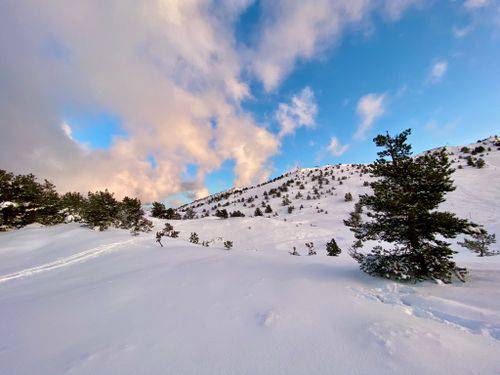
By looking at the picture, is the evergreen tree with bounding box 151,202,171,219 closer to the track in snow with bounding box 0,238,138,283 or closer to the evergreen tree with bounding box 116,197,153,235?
the evergreen tree with bounding box 116,197,153,235

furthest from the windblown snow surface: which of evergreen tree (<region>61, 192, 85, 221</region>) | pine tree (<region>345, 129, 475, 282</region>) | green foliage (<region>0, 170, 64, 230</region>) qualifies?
evergreen tree (<region>61, 192, 85, 221</region>)

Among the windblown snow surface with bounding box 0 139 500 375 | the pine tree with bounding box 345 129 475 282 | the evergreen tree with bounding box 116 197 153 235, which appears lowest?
the windblown snow surface with bounding box 0 139 500 375

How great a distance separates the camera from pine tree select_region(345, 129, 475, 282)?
7793 mm

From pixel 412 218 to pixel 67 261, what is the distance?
16616 millimetres

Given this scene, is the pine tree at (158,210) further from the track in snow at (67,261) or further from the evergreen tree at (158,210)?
the track in snow at (67,261)

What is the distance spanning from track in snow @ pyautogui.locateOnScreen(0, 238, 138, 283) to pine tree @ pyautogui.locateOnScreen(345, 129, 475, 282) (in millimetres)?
14416

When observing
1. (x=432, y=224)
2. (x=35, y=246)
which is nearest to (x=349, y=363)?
(x=432, y=224)

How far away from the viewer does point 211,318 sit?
5.16 metres

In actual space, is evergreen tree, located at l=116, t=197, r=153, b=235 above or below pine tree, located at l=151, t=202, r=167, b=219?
below

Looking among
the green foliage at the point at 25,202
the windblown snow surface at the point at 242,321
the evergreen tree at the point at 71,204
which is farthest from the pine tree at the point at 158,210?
the windblown snow surface at the point at 242,321

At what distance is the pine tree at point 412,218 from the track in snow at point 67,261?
1442cm

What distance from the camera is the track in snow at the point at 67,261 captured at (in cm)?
1229

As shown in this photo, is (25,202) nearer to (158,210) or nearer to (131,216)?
(131,216)

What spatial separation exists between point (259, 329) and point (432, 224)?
6.56 metres
